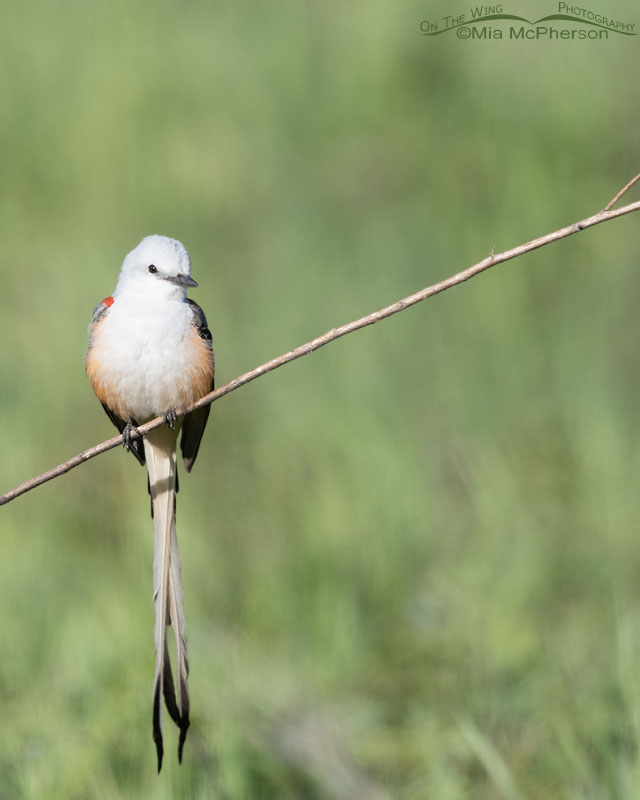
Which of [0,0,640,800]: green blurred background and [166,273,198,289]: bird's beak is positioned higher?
[166,273,198,289]: bird's beak

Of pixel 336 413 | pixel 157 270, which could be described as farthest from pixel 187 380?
pixel 336 413

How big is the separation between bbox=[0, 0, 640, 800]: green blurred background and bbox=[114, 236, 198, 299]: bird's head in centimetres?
184

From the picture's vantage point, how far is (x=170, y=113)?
9.45 meters

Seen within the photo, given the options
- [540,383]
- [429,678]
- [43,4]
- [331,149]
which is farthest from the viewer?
[43,4]

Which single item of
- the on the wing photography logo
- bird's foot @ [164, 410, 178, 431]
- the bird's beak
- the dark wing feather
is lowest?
the dark wing feather

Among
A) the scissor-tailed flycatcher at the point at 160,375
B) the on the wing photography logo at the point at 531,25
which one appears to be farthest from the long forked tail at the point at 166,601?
the on the wing photography logo at the point at 531,25

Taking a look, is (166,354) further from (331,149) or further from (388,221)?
(331,149)

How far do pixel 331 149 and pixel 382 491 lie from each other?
3.72 meters

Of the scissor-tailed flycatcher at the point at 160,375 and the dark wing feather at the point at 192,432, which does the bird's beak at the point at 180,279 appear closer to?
the scissor-tailed flycatcher at the point at 160,375

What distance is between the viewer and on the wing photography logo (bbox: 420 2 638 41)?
358 inches

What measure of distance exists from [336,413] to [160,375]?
387 cm

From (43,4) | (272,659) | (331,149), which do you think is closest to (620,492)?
(272,659)

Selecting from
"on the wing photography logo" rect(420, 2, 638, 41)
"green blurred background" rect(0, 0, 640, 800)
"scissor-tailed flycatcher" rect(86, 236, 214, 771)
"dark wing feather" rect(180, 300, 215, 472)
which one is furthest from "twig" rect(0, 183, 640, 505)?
"on the wing photography logo" rect(420, 2, 638, 41)

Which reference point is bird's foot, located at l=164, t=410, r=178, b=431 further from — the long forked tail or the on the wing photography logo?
the on the wing photography logo
